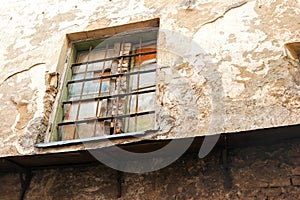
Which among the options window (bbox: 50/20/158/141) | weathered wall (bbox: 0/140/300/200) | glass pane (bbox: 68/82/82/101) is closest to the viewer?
weathered wall (bbox: 0/140/300/200)

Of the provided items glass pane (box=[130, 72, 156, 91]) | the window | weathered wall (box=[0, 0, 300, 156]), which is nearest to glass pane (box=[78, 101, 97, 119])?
the window

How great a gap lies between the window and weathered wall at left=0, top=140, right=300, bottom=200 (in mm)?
457

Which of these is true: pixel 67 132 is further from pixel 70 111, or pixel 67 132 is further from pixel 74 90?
pixel 74 90

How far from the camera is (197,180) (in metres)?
3.18

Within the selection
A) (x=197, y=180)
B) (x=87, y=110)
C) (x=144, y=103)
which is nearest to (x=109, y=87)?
(x=87, y=110)

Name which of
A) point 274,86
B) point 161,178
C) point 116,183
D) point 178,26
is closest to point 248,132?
point 274,86

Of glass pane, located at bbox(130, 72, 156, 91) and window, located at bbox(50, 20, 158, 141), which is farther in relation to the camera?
glass pane, located at bbox(130, 72, 156, 91)

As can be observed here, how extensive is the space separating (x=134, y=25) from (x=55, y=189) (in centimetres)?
212

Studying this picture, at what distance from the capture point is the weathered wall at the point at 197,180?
9.83 feet

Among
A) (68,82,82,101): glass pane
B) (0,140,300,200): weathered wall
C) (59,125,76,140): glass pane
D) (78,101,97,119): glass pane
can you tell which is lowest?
(0,140,300,200): weathered wall

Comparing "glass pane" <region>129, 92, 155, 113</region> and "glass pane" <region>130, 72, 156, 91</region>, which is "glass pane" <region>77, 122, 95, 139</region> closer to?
"glass pane" <region>129, 92, 155, 113</region>

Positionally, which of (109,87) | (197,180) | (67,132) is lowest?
(197,180)

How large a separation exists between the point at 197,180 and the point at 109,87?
149 centimetres

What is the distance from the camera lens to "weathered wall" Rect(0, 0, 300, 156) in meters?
3.24
